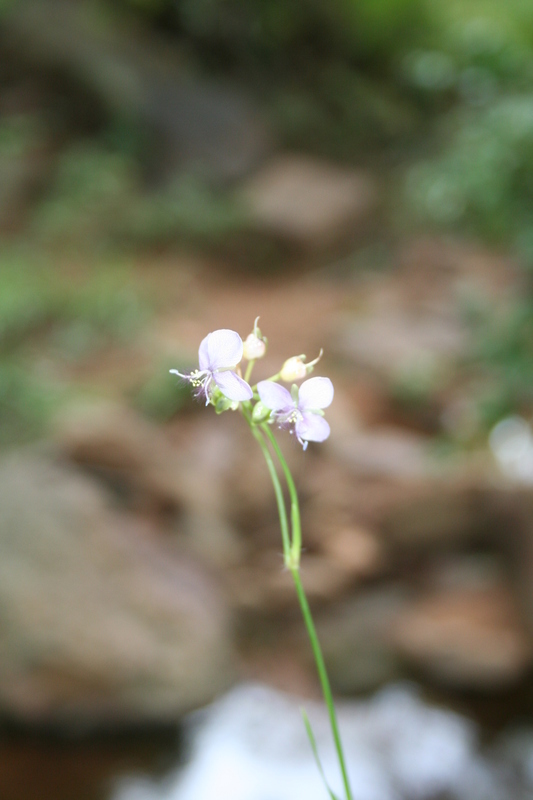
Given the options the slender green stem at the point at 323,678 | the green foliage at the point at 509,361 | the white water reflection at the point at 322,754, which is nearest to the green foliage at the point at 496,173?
the green foliage at the point at 509,361

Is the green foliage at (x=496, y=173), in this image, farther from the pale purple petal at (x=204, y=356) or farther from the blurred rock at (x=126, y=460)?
the pale purple petal at (x=204, y=356)

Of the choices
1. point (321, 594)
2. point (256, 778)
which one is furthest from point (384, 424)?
point (256, 778)

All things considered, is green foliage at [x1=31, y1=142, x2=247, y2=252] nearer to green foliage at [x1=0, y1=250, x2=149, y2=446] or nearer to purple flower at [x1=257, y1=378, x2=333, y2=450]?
green foliage at [x1=0, y1=250, x2=149, y2=446]

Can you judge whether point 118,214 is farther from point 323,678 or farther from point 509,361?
point 323,678

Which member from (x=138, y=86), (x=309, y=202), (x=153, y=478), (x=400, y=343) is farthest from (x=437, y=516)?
(x=138, y=86)

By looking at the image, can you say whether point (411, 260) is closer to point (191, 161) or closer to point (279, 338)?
point (279, 338)

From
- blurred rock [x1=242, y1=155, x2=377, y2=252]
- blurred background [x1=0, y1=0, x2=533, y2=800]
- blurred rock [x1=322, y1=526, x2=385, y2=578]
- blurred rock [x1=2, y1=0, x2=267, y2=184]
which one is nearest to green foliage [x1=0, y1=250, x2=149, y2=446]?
blurred background [x1=0, y1=0, x2=533, y2=800]
